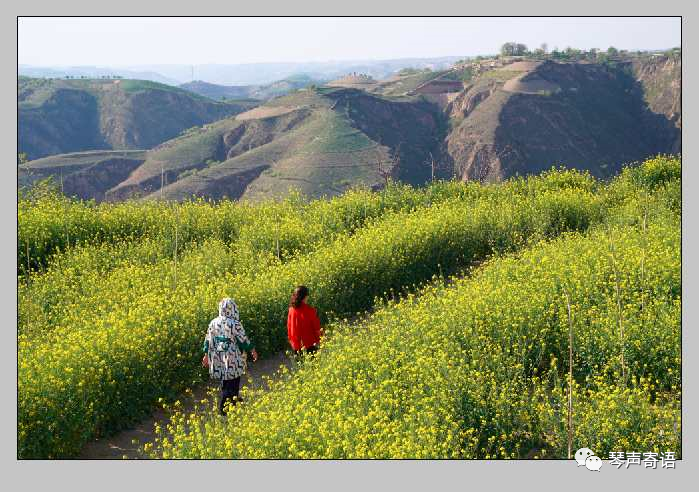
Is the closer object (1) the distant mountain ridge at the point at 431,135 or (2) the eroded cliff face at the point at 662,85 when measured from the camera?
(1) the distant mountain ridge at the point at 431,135

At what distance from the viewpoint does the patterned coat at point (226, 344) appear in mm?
7500

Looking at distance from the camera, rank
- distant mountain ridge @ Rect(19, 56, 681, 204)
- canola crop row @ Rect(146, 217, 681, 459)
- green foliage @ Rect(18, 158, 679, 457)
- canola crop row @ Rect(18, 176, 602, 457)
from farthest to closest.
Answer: distant mountain ridge @ Rect(19, 56, 681, 204) < canola crop row @ Rect(18, 176, 602, 457) < green foliage @ Rect(18, 158, 679, 457) < canola crop row @ Rect(146, 217, 681, 459)

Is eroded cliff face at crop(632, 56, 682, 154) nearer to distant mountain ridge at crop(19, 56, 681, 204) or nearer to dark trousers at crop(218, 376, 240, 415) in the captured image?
distant mountain ridge at crop(19, 56, 681, 204)

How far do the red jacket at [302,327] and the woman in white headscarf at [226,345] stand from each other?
86 centimetres

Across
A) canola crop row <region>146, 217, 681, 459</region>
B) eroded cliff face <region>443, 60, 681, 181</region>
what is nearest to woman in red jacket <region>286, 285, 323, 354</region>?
canola crop row <region>146, 217, 681, 459</region>

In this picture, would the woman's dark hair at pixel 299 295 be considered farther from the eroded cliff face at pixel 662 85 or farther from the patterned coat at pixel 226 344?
the eroded cliff face at pixel 662 85

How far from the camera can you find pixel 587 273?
9.98m

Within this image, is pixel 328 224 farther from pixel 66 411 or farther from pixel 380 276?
pixel 66 411

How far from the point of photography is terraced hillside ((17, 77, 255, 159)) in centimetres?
10269

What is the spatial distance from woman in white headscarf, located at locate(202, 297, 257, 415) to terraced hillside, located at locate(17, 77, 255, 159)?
327 ft

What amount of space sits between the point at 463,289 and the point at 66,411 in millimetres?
5192

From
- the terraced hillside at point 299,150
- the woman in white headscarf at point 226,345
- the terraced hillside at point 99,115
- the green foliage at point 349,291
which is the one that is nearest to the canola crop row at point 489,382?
the green foliage at point 349,291

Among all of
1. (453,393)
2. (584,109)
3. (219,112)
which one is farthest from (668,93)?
(453,393)

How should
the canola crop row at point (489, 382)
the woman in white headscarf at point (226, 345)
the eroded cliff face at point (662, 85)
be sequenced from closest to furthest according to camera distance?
Answer: 1. the canola crop row at point (489, 382)
2. the woman in white headscarf at point (226, 345)
3. the eroded cliff face at point (662, 85)
